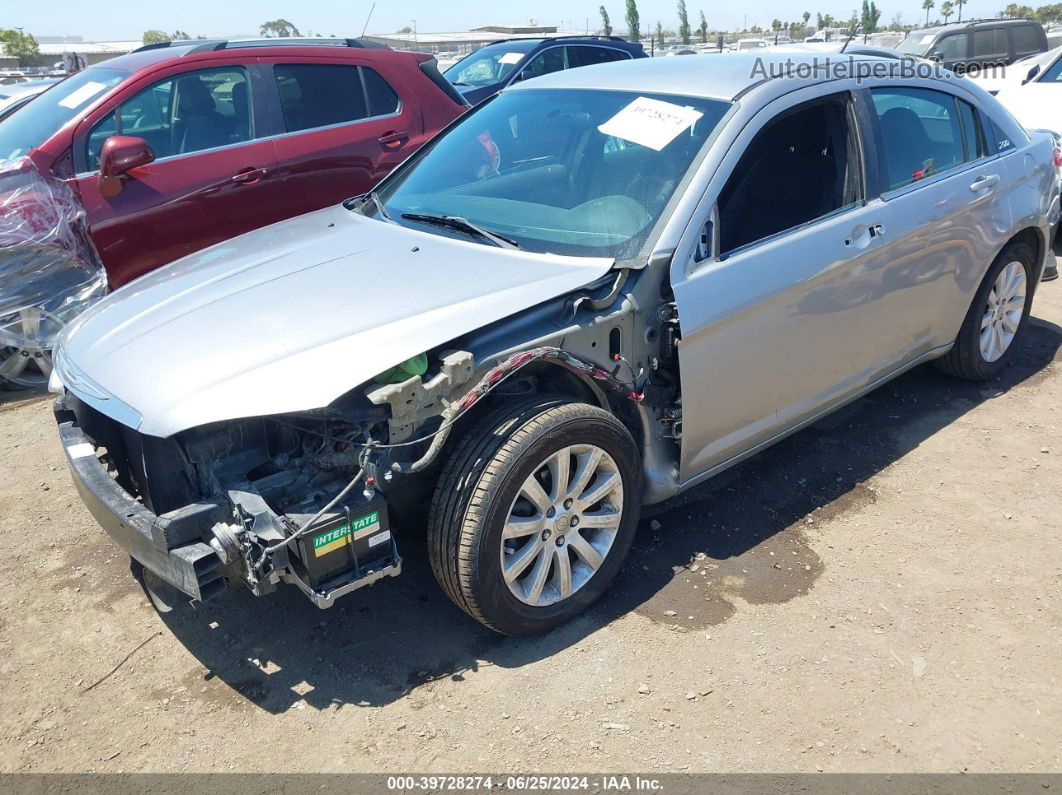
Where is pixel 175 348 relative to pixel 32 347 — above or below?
above

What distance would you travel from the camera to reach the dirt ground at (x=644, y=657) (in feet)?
8.59

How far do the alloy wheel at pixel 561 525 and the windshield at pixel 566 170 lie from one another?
77cm

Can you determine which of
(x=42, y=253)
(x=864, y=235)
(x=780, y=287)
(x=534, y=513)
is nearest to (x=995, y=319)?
(x=864, y=235)

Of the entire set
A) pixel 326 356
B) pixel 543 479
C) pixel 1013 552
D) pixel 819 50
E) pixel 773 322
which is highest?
pixel 819 50

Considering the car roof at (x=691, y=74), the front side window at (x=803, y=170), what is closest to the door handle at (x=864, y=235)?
the front side window at (x=803, y=170)

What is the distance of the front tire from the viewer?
272cm

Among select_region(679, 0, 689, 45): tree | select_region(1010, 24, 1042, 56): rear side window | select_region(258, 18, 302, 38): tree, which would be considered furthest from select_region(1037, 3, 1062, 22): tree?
select_region(258, 18, 302, 38): tree

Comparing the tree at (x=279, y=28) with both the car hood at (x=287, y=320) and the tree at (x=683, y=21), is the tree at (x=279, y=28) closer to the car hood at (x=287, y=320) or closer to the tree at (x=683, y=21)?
the car hood at (x=287, y=320)

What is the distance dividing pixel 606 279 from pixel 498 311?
464 mm

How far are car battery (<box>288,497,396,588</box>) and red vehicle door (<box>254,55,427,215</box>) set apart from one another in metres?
3.78

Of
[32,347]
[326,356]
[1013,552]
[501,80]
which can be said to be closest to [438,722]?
[326,356]

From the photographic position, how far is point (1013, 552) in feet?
11.6

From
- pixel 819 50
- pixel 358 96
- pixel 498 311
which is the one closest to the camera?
pixel 498 311

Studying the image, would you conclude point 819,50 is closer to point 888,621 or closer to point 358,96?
point 888,621
